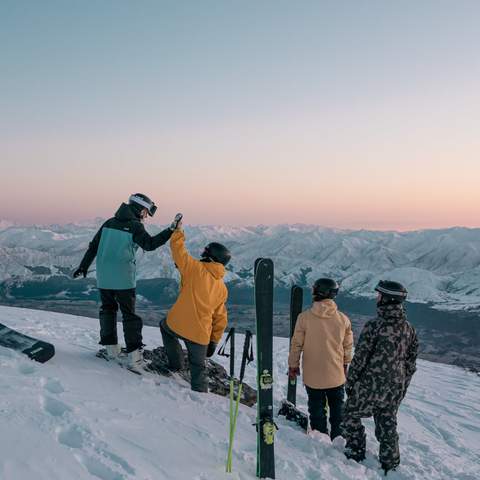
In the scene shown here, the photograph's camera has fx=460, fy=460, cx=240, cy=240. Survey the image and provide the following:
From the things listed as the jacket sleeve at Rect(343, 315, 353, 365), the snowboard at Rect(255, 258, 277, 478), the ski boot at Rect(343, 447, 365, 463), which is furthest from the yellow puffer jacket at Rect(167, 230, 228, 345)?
the ski boot at Rect(343, 447, 365, 463)

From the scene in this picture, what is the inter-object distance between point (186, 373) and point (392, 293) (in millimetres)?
3806

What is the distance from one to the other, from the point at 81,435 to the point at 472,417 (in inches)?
426

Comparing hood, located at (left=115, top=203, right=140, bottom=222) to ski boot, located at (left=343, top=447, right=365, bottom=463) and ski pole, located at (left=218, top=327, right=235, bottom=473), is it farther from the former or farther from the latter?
ski boot, located at (left=343, top=447, right=365, bottom=463)

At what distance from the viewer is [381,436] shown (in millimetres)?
6305

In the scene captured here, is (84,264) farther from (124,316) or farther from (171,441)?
(171,441)

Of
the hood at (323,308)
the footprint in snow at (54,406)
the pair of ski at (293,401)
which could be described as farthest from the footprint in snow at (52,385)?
the hood at (323,308)

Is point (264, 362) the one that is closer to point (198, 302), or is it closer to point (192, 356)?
point (198, 302)

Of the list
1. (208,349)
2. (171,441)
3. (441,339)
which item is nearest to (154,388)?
(208,349)

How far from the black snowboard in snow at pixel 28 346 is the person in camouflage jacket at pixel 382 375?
4405 mm

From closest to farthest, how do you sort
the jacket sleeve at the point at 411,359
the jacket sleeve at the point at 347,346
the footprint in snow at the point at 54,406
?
1. the footprint in snow at the point at 54,406
2. the jacket sleeve at the point at 411,359
3. the jacket sleeve at the point at 347,346

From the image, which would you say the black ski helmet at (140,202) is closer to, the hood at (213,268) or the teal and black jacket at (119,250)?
the teal and black jacket at (119,250)

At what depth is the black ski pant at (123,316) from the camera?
7340mm

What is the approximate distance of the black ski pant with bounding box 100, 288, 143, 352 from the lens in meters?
7.34

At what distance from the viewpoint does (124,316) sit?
740 centimetres
